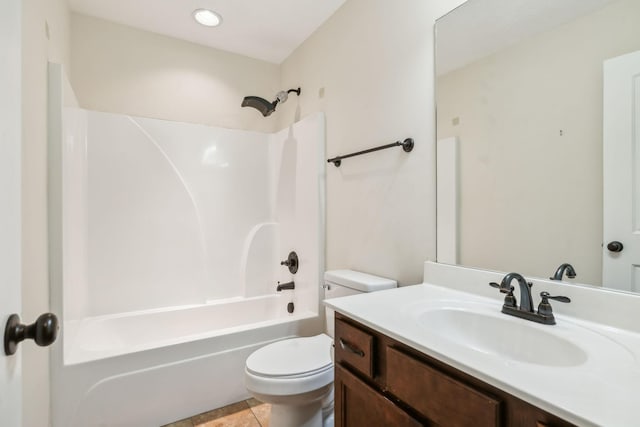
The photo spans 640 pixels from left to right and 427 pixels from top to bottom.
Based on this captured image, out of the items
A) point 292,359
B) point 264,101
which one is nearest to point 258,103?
point 264,101

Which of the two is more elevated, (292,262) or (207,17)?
(207,17)

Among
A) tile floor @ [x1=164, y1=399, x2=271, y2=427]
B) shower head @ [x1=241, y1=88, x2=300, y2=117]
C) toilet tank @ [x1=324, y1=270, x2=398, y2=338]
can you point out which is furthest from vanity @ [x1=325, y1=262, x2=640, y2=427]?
shower head @ [x1=241, y1=88, x2=300, y2=117]

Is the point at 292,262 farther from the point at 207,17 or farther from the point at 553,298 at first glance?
the point at 207,17

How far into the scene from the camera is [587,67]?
1.00m

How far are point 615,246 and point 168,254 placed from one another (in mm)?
2621

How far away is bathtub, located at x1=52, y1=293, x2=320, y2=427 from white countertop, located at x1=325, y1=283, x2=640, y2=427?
111 cm

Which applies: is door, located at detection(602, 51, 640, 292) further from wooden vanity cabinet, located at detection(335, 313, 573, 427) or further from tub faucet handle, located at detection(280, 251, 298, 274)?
tub faucet handle, located at detection(280, 251, 298, 274)

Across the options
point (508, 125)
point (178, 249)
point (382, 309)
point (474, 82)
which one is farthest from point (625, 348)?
point (178, 249)

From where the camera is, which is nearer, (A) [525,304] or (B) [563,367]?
(B) [563,367]

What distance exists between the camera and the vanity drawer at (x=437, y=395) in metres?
0.66

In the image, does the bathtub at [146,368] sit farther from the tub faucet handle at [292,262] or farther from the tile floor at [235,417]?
the tub faucet handle at [292,262]

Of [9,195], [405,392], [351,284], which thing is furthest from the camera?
[351,284]

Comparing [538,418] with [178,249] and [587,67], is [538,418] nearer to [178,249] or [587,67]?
[587,67]

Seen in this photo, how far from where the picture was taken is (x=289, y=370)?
1416 millimetres
